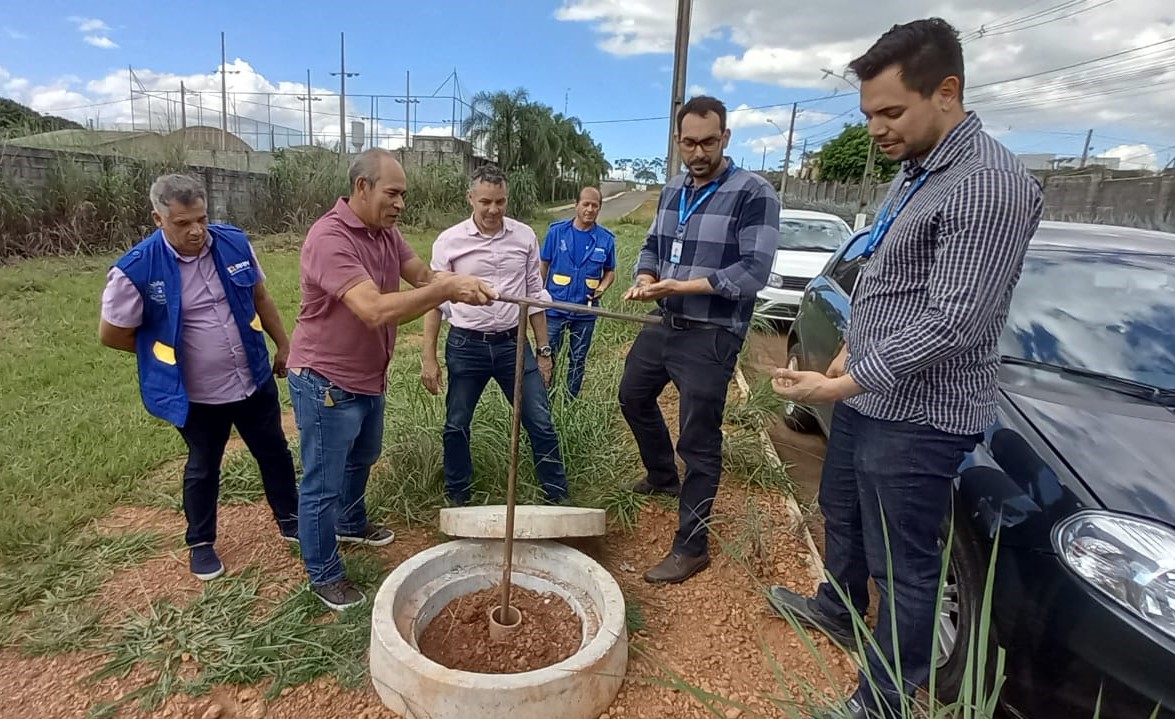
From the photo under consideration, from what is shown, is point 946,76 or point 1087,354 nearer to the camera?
point 946,76

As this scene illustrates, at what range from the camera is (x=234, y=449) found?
423 cm

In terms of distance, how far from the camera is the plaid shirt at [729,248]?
2.59 meters

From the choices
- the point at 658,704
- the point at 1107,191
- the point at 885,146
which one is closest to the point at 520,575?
the point at 658,704

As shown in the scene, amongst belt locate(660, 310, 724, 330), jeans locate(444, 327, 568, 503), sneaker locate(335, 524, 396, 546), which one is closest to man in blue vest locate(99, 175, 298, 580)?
sneaker locate(335, 524, 396, 546)

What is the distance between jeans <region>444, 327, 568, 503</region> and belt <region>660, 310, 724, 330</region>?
27.7 inches

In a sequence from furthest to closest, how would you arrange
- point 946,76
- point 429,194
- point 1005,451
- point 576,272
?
point 429,194 → point 576,272 → point 1005,451 → point 946,76

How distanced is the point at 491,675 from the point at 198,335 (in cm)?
175

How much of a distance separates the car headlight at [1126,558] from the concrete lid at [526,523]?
1.51m

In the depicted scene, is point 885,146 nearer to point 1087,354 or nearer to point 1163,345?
point 1087,354

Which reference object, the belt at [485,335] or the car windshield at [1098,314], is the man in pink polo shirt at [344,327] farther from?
the car windshield at [1098,314]

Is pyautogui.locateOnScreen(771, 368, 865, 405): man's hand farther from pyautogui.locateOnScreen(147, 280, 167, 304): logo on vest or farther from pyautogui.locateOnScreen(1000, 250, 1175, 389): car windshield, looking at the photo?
pyautogui.locateOnScreen(147, 280, 167, 304): logo on vest

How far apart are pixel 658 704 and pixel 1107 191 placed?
1293cm

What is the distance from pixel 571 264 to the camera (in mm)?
5125

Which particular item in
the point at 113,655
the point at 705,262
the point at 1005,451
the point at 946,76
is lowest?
the point at 113,655
